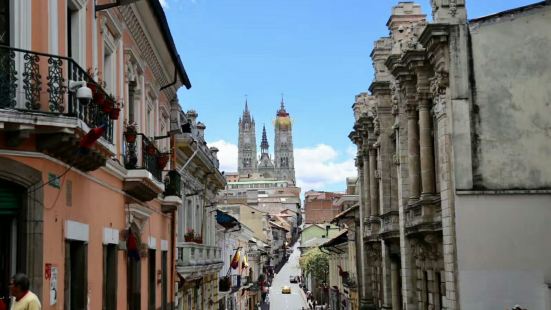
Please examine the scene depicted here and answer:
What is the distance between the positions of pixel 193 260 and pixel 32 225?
19.2 m

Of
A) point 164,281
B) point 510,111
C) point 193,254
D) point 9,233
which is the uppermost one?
point 510,111

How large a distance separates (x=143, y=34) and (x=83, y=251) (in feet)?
22.6

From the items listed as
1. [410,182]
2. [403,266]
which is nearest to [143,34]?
[410,182]

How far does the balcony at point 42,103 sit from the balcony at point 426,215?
508 inches

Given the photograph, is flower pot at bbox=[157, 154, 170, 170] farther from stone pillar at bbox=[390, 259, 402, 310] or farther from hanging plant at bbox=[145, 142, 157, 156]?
stone pillar at bbox=[390, 259, 402, 310]

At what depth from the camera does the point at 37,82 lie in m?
9.19

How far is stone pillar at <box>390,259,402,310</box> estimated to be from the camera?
2903 centimetres

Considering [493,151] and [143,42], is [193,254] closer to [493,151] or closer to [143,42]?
[143,42]

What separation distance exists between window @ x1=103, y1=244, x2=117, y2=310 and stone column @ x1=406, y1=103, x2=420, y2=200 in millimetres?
11704

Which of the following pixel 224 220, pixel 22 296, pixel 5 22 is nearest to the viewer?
pixel 22 296

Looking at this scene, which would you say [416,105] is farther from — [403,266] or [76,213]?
[76,213]

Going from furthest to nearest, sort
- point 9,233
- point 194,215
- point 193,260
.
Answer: point 194,215
point 193,260
point 9,233

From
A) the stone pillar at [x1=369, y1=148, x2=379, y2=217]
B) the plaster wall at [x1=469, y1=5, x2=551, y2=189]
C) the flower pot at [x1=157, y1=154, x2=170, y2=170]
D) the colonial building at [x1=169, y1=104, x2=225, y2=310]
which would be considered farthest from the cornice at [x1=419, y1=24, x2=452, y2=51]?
the stone pillar at [x1=369, y1=148, x2=379, y2=217]

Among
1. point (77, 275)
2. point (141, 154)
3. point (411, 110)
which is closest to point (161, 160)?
point (141, 154)
